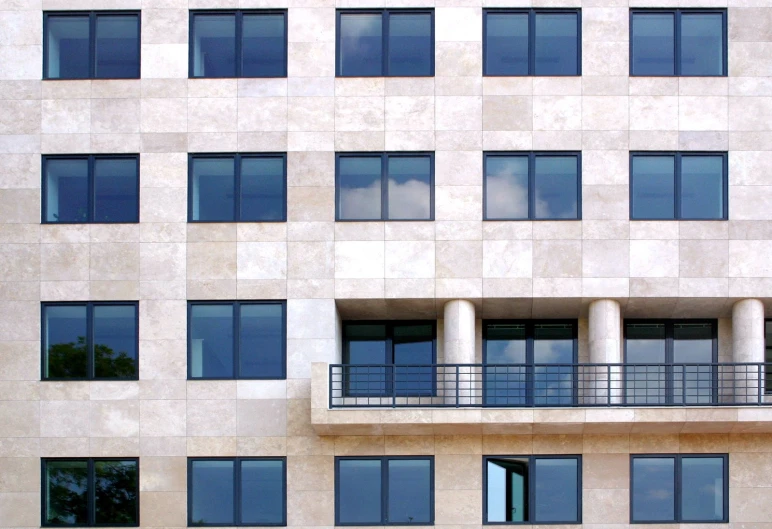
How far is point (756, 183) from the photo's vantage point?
25.9m

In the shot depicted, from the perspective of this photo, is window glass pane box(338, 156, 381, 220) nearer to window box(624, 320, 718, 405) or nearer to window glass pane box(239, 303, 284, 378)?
window glass pane box(239, 303, 284, 378)

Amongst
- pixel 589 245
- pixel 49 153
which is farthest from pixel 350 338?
pixel 49 153

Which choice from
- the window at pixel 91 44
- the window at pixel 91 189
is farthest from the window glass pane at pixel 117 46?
the window at pixel 91 189

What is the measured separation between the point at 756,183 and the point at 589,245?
14.3 ft

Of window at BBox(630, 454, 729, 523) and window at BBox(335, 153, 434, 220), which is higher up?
window at BBox(335, 153, 434, 220)

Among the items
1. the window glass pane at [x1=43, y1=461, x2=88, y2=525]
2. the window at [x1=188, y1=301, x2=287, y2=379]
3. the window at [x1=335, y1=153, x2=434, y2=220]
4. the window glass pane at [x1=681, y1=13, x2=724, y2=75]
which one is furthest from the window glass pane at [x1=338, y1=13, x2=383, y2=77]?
the window glass pane at [x1=43, y1=461, x2=88, y2=525]

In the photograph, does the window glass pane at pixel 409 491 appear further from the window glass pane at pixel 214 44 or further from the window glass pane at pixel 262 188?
the window glass pane at pixel 214 44

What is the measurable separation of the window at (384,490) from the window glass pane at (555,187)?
673cm

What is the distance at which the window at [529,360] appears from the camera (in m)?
26.5

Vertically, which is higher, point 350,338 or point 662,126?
point 662,126

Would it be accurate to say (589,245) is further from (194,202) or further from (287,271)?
(194,202)

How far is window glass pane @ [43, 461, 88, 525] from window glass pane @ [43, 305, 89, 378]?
222 centimetres

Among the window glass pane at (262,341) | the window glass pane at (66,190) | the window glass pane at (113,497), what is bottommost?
the window glass pane at (113,497)

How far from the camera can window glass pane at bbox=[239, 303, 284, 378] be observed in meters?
25.8
